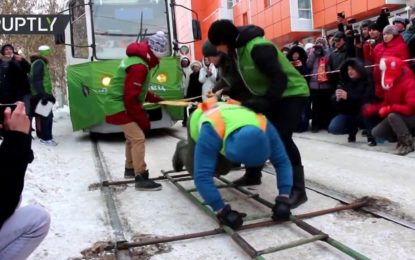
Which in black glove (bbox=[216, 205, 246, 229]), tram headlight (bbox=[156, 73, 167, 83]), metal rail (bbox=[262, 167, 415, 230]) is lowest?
metal rail (bbox=[262, 167, 415, 230])

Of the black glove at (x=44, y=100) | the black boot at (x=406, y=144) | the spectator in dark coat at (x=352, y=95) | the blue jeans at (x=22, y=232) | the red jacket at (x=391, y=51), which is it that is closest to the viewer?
the blue jeans at (x=22, y=232)

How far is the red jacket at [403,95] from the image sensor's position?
6516 mm

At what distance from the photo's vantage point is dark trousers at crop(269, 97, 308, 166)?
4.30m

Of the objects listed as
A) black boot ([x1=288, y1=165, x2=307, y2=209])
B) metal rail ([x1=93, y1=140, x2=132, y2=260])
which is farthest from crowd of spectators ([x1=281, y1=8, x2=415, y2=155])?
metal rail ([x1=93, y1=140, x2=132, y2=260])

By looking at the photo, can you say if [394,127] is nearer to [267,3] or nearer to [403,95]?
[403,95]

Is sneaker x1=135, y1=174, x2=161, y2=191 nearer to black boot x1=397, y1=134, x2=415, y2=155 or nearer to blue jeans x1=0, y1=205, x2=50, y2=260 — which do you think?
blue jeans x1=0, y1=205, x2=50, y2=260

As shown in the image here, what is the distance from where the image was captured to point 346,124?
309 inches

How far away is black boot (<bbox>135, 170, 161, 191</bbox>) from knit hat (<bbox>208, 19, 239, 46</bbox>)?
5.69 ft

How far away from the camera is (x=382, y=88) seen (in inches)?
278

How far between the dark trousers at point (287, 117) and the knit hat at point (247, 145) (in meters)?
0.86

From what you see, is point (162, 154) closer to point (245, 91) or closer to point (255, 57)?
point (245, 91)

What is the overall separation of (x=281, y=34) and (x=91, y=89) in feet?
61.3

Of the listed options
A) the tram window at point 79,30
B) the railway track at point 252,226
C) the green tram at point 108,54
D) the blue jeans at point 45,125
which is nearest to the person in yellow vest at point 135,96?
the railway track at point 252,226

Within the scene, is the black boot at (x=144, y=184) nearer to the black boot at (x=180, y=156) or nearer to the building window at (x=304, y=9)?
the black boot at (x=180, y=156)
